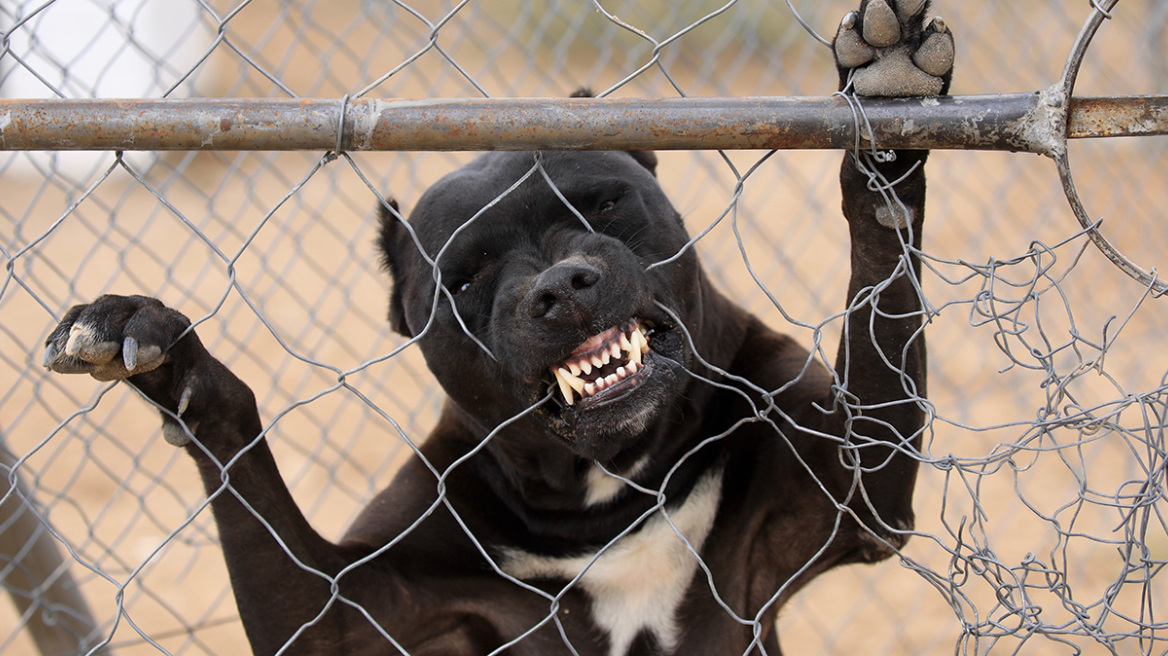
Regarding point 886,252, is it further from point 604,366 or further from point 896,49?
point 604,366

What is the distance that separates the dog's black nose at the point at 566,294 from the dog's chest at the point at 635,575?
0.87 meters

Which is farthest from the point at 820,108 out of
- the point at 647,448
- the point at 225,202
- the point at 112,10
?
the point at 225,202

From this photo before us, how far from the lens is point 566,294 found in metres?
1.90

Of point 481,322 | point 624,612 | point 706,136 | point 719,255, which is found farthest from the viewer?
point 719,255

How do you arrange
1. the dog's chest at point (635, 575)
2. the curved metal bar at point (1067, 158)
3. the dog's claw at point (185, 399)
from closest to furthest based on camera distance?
the curved metal bar at point (1067, 158)
the dog's claw at point (185, 399)
the dog's chest at point (635, 575)

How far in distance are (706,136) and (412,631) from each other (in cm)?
157

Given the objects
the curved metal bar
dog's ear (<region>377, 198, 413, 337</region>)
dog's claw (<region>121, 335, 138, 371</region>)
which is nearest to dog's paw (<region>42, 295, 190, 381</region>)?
dog's claw (<region>121, 335, 138, 371</region>)

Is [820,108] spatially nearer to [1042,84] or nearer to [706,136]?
[706,136]

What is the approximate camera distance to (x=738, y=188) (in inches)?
61.5

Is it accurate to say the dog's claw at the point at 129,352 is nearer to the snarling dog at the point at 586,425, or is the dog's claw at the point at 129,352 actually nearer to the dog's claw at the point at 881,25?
the snarling dog at the point at 586,425

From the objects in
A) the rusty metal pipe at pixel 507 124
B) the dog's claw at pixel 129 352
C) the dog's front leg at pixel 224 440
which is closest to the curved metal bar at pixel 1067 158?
the rusty metal pipe at pixel 507 124

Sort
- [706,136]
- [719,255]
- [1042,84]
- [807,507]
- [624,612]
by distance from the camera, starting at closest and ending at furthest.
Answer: [706,136], [807,507], [624,612], [719,255], [1042,84]

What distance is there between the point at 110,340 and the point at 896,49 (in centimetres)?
144

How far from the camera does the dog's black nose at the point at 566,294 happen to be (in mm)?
1897
